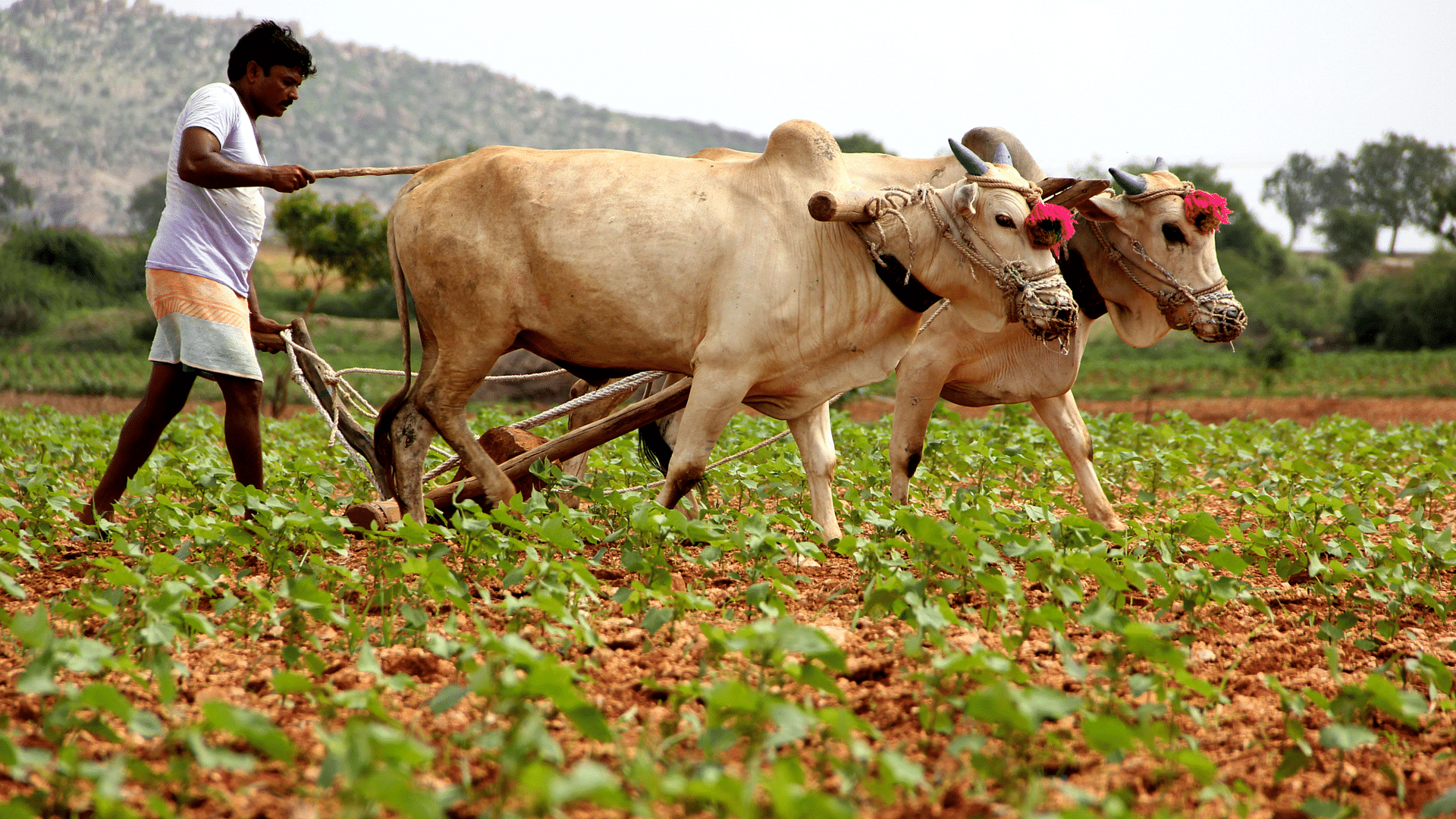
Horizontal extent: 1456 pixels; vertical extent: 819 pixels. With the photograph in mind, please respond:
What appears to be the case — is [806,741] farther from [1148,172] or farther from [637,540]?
[1148,172]

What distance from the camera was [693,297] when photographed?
3674 mm

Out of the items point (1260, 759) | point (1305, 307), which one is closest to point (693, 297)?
point (1260, 759)

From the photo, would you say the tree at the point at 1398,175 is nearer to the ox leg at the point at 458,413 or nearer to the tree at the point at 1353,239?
the tree at the point at 1353,239

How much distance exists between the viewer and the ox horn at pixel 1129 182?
15.0 ft

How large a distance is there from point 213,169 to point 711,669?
2.44 meters

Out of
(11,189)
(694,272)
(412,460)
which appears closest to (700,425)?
(694,272)

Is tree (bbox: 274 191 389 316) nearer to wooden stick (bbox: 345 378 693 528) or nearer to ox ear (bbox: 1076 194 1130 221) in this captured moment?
wooden stick (bbox: 345 378 693 528)

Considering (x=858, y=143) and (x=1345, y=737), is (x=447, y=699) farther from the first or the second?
(x=858, y=143)

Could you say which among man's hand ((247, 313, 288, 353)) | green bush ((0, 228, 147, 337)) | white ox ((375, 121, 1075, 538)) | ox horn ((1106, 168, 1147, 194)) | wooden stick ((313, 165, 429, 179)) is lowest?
green bush ((0, 228, 147, 337))

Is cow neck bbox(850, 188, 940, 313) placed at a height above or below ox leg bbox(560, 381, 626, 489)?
above

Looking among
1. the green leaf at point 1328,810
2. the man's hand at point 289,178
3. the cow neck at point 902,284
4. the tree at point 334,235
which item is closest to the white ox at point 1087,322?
the cow neck at point 902,284

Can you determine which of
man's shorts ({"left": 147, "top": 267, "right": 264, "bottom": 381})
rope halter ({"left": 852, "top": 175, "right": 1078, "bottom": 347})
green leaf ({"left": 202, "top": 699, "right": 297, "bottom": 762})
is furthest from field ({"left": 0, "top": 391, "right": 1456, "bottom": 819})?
rope halter ({"left": 852, "top": 175, "right": 1078, "bottom": 347})

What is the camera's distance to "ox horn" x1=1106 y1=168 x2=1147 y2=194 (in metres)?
4.57

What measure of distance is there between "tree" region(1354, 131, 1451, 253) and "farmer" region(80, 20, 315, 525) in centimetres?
8173
